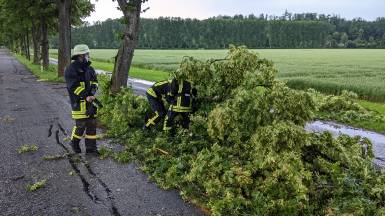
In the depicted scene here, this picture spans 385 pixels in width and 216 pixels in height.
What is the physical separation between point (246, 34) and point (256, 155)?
135689 millimetres

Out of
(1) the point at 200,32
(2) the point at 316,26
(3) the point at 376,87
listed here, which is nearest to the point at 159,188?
(3) the point at 376,87

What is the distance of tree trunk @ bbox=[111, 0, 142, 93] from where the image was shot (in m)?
11.8

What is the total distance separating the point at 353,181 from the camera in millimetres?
5414

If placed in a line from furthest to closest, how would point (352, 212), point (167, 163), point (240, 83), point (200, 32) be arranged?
point (200, 32)
point (240, 83)
point (167, 163)
point (352, 212)

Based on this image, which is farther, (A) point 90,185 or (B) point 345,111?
(B) point 345,111

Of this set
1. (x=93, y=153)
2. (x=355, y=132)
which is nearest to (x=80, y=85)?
(x=93, y=153)

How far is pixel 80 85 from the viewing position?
785 centimetres

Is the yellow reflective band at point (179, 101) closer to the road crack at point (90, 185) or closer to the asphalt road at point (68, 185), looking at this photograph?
the asphalt road at point (68, 185)

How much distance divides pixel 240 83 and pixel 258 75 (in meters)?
0.78

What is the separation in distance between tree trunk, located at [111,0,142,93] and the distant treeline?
120685 millimetres

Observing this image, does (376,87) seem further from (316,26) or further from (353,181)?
(316,26)

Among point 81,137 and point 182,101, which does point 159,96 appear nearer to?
point 182,101

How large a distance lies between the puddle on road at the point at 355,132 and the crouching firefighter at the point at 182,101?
10.7ft

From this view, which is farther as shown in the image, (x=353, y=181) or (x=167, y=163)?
(x=167, y=163)
